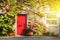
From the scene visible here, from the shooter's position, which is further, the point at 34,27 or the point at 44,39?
the point at 34,27

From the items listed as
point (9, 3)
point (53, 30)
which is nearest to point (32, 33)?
point (53, 30)

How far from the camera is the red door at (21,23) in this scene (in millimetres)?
23203

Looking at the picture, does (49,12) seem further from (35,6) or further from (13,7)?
(13,7)

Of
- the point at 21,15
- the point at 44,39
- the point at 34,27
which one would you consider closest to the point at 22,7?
the point at 21,15

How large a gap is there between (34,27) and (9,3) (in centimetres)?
326

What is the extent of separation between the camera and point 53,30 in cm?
2288

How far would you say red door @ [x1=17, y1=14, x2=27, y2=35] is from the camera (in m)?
23.2

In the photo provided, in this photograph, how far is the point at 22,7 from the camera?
2323cm

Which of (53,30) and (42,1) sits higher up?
(42,1)

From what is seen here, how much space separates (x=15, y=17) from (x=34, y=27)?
2020 millimetres

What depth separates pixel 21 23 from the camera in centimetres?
2333

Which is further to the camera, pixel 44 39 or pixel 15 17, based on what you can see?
pixel 15 17

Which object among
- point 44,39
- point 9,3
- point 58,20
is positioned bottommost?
point 44,39

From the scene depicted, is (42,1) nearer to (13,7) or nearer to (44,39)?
(13,7)
